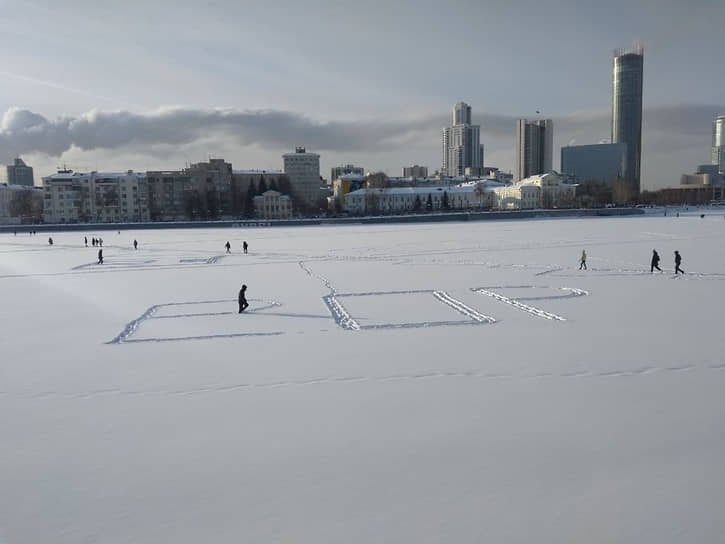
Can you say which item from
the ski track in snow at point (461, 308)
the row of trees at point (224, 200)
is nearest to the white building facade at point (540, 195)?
the row of trees at point (224, 200)

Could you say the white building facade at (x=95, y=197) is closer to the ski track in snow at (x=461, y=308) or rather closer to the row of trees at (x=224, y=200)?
the row of trees at (x=224, y=200)

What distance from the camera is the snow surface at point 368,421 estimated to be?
15.2ft

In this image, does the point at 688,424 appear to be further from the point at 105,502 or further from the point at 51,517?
the point at 51,517

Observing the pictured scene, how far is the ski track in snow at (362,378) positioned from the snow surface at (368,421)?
49 mm

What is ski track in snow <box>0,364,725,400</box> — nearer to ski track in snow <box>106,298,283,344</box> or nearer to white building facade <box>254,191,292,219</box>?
ski track in snow <box>106,298,283,344</box>

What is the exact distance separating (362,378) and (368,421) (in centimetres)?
167

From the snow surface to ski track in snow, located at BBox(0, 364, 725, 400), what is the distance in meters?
0.05

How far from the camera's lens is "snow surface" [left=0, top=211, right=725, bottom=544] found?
15.2 ft

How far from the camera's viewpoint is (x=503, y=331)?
11047mm

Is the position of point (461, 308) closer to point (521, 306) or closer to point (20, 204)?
point (521, 306)

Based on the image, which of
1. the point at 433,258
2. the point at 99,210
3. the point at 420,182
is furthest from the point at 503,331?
the point at 420,182

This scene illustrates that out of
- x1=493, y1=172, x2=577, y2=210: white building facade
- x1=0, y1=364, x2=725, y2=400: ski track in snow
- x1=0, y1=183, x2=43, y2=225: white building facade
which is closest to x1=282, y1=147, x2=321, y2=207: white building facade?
x1=493, y1=172, x2=577, y2=210: white building facade

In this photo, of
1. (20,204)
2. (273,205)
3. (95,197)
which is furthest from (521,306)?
(20,204)

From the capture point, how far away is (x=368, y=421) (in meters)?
6.55
